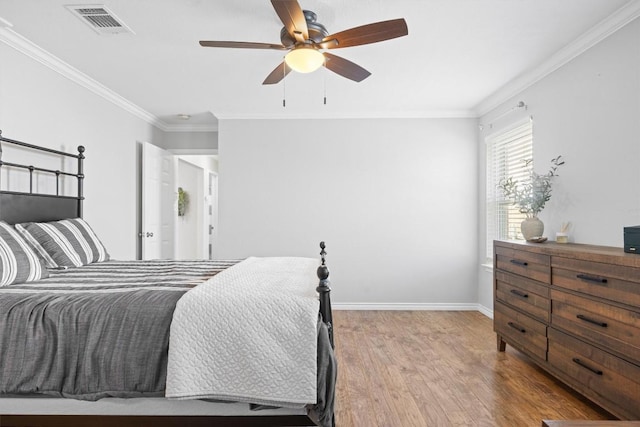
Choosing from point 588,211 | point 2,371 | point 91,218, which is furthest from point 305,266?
point 91,218

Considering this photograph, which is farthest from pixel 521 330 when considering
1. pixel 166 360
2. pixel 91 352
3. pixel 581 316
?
pixel 91 352

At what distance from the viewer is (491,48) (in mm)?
3150

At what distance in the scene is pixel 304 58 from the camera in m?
2.45

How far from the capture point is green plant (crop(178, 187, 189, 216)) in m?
7.24

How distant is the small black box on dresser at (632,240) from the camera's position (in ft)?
7.17

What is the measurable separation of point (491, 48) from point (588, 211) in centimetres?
142

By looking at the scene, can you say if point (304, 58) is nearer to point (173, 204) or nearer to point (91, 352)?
point (91, 352)

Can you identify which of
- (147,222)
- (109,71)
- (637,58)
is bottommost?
(147,222)

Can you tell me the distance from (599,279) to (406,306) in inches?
116

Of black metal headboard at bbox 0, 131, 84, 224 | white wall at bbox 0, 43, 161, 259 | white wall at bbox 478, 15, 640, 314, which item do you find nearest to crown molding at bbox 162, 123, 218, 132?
white wall at bbox 0, 43, 161, 259

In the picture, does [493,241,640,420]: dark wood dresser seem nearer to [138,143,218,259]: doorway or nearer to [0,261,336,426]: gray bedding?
[0,261,336,426]: gray bedding

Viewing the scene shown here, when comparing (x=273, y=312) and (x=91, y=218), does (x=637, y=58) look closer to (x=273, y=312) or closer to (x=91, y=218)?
(x=273, y=312)

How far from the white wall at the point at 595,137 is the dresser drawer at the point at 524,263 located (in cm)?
43

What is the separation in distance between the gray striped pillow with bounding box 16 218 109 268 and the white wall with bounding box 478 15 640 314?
3712mm
